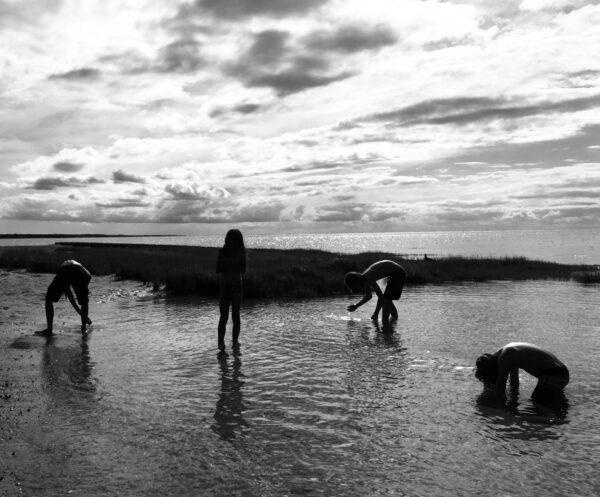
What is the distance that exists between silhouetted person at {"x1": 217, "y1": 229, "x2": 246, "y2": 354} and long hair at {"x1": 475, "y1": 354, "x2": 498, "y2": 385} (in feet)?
16.2

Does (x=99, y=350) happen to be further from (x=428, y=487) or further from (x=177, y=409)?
(x=428, y=487)

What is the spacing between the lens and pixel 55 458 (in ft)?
16.4

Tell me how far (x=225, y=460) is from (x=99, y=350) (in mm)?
6079

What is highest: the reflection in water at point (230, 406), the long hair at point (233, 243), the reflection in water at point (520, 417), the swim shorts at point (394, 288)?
the long hair at point (233, 243)

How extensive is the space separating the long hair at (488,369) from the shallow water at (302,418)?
0.26m

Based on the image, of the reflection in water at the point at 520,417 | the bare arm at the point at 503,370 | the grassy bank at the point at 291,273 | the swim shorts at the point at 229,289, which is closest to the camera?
the reflection in water at the point at 520,417

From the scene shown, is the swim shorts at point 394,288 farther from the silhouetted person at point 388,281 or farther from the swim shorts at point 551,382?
the swim shorts at point 551,382

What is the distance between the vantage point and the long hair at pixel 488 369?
24.3 feet

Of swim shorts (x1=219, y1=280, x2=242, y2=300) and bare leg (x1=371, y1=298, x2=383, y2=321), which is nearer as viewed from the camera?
swim shorts (x1=219, y1=280, x2=242, y2=300)

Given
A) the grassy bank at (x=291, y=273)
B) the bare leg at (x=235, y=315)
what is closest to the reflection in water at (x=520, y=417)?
the bare leg at (x=235, y=315)

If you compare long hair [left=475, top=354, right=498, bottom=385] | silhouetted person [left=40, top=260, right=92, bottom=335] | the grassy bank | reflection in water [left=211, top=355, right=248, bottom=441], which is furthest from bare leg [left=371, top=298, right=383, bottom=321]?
silhouetted person [left=40, top=260, right=92, bottom=335]

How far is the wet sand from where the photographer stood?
16.0 feet

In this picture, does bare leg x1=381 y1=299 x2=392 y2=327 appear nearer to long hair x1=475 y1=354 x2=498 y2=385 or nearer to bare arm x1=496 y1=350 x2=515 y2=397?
long hair x1=475 y1=354 x2=498 y2=385

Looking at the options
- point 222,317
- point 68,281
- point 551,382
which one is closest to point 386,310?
point 222,317
